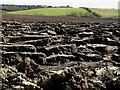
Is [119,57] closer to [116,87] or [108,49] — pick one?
[108,49]

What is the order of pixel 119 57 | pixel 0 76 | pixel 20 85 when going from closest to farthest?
pixel 20 85 → pixel 0 76 → pixel 119 57

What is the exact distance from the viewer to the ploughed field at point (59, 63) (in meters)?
10.5

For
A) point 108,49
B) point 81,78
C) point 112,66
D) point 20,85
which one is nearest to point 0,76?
point 20,85

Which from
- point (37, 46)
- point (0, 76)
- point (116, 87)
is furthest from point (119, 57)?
point (0, 76)

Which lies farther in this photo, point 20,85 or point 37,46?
point 37,46

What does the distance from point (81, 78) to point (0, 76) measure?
250cm

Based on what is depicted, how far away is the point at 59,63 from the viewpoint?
15570 mm

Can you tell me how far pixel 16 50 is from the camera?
16594 millimetres

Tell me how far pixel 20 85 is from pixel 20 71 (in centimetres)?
218

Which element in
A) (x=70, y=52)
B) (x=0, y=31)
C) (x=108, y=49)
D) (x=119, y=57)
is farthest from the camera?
(x=0, y=31)

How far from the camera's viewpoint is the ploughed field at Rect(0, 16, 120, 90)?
34.4 feet

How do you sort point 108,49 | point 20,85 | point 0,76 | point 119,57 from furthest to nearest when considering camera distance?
point 108,49, point 119,57, point 0,76, point 20,85

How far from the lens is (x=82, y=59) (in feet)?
54.3

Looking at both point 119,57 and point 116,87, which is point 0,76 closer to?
point 116,87
